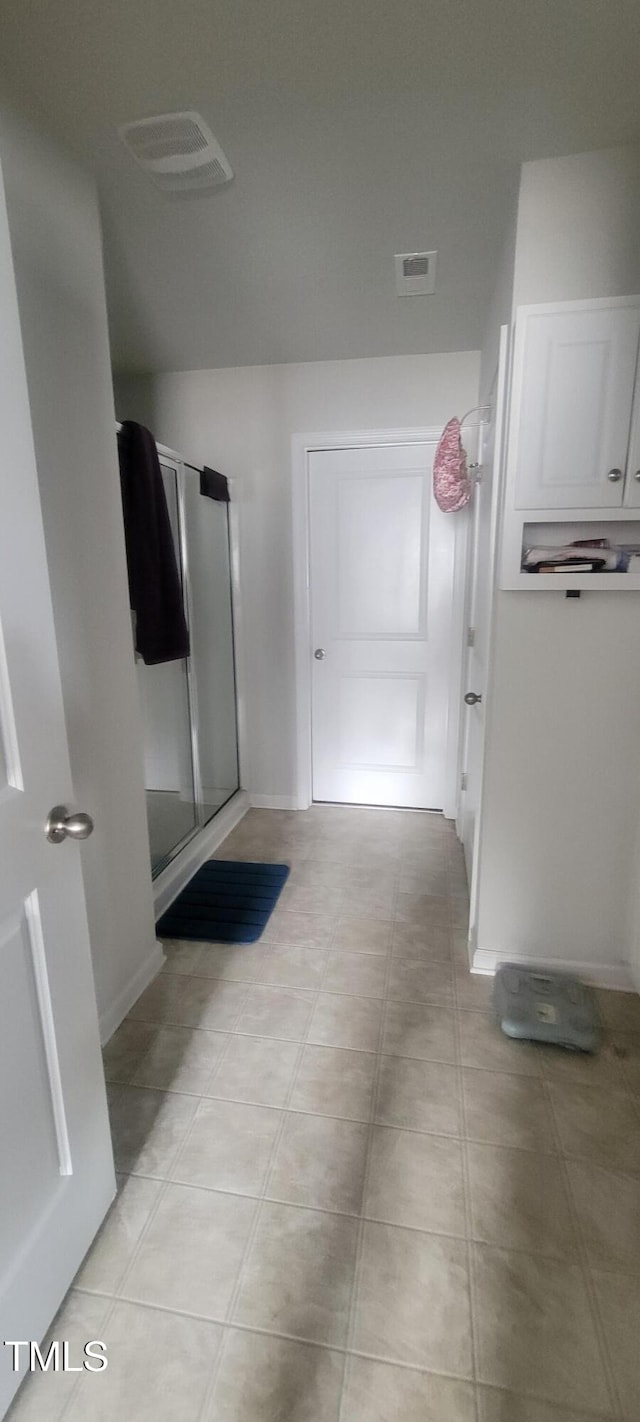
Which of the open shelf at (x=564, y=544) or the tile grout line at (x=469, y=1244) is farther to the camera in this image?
the open shelf at (x=564, y=544)

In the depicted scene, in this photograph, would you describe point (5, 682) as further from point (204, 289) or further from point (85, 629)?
point (204, 289)

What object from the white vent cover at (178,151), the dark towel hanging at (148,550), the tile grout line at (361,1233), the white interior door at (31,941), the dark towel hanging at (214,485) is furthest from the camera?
the dark towel hanging at (214,485)

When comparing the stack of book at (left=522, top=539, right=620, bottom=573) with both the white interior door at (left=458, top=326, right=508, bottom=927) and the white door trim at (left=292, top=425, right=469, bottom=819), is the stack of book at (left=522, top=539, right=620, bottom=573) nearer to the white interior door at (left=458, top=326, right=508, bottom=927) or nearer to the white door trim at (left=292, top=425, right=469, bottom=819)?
the white interior door at (left=458, top=326, right=508, bottom=927)

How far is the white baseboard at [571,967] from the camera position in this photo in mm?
1837

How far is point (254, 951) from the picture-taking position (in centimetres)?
205

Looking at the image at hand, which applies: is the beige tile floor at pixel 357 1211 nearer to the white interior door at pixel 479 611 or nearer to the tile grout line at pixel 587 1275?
the tile grout line at pixel 587 1275

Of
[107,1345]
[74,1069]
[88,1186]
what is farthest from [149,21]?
[107,1345]

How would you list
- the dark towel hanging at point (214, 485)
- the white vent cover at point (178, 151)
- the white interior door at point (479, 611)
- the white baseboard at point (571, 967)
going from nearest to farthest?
the white vent cover at point (178, 151) < the white interior door at point (479, 611) < the white baseboard at point (571, 967) < the dark towel hanging at point (214, 485)

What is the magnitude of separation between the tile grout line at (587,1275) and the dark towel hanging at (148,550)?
1.81m

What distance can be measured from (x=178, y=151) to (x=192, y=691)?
1.85 m

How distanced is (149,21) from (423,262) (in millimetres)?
1078

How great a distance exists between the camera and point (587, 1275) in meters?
1.10

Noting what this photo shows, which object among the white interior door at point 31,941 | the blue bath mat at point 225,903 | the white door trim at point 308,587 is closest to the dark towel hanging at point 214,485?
the white door trim at point 308,587

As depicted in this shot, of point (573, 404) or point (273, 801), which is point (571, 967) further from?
point (273, 801)
